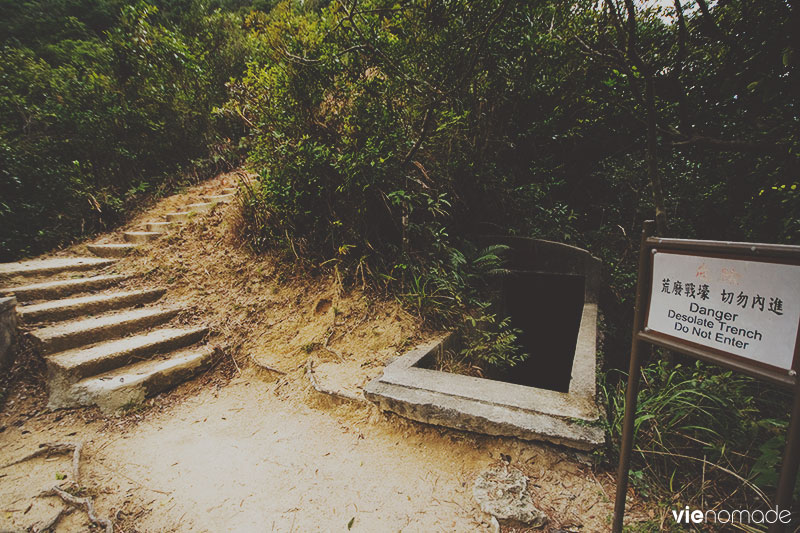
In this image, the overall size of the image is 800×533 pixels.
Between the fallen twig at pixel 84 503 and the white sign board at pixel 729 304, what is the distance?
Answer: 2995 millimetres

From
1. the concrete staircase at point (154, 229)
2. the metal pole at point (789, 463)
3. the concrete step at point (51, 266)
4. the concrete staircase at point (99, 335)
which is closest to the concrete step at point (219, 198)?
the concrete staircase at point (154, 229)

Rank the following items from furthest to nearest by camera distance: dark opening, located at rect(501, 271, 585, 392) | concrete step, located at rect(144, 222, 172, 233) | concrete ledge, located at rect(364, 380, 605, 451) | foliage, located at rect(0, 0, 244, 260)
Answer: concrete step, located at rect(144, 222, 172, 233) → dark opening, located at rect(501, 271, 585, 392) → foliage, located at rect(0, 0, 244, 260) → concrete ledge, located at rect(364, 380, 605, 451)

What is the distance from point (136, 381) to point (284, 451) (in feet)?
5.37

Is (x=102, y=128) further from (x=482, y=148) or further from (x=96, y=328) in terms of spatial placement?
(x=482, y=148)

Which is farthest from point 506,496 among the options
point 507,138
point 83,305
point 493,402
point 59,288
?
point 507,138

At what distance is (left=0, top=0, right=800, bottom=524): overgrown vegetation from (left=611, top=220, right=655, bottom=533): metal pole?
1.86 feet

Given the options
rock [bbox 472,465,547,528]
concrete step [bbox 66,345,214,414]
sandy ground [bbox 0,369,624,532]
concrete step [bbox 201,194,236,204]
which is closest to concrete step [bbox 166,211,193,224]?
concrete step [bbox 201,194,236,204]

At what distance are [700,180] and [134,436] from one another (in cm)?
726

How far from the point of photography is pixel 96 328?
10.6ft

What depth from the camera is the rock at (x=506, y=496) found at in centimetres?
169

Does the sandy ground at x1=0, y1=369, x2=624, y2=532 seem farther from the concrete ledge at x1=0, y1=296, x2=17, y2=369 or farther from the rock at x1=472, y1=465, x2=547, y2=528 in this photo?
the concrete ledge at x1=0, y1=296, x2=17, y2=369

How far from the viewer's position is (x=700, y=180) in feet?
14.8

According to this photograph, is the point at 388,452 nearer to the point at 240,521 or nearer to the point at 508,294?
the point at 240,521

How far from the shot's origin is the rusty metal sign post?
104cm
